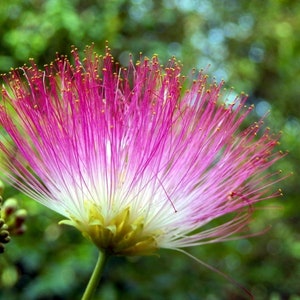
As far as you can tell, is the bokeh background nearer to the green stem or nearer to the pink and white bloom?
the pink and white bloom

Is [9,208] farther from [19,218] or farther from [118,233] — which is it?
[118,233]

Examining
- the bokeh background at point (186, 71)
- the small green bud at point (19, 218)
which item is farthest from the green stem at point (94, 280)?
the bokeh background at point (186, 71)

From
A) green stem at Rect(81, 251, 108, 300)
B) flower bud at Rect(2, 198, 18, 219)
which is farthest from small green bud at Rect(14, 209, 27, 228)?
green stem at Rect(81, 251, 108, 300)

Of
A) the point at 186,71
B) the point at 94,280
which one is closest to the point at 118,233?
the point at 94,280

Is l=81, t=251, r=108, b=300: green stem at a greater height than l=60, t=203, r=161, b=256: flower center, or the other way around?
l=60, t=203, r=161, b=256: flower center

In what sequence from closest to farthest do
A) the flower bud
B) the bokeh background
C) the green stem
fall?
the green stem → the flower bud → the bokeh background

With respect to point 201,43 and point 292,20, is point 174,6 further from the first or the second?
point 292,20

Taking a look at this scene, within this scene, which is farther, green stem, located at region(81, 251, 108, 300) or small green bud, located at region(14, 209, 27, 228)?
small green bud, located at region(14, 209, 27, 228)
